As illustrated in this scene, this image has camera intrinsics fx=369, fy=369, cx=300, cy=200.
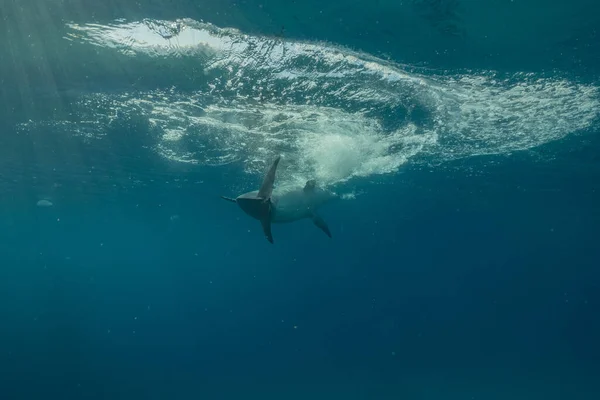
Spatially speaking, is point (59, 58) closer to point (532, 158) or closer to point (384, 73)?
point (384, 73)

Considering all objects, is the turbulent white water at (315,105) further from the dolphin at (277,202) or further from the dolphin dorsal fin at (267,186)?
the dolphin dorsal fin at (267,186)

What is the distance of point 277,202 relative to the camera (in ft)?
34.2

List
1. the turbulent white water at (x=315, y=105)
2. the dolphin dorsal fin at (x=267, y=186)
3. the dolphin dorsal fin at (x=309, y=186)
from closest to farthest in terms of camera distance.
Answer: the dolphin dorsal fin at (x=267, y=186)
the turbulent white water at (x=315, y=105)
the dolphin dorsal fin at (x=309, y=186)

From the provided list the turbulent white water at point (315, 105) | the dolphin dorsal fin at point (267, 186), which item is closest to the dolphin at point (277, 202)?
the dolphin dorsal fin at point (267, 186)

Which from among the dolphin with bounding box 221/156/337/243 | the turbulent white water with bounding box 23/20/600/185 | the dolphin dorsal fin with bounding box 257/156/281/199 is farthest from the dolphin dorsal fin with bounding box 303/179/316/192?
the dolphin dorsal fin with bounding box 257/156/281/199

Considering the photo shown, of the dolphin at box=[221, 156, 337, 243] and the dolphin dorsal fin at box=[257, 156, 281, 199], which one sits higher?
the dolphin dorsal fin at box=[257, 156, 281, 199]

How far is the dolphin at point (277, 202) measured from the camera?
797 cm

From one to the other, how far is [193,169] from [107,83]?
39.1 feet

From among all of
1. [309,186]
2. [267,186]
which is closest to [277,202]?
[267,186]

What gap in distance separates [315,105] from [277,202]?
17.7 ft

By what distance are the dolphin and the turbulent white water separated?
3474mm

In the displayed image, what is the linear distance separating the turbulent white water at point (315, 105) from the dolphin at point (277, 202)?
347 centimetres

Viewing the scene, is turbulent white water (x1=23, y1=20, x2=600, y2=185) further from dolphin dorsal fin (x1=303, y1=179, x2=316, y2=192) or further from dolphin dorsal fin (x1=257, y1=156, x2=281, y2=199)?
dolphin dorsal fin (x1=257, y1=156, x2=281, y2=199)

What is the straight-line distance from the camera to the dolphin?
7973 mm
